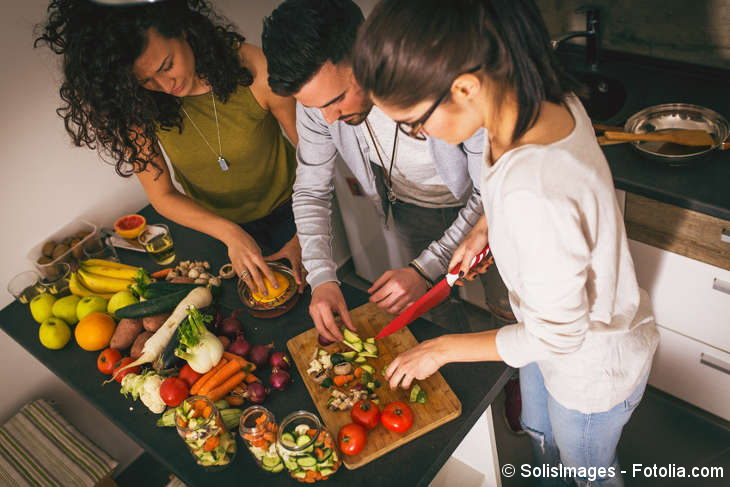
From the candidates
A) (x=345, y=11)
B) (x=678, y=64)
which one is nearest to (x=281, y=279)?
(x=345, y=11)

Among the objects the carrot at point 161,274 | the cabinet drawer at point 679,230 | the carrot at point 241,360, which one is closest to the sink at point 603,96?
the cabinet drawer at point 679,230

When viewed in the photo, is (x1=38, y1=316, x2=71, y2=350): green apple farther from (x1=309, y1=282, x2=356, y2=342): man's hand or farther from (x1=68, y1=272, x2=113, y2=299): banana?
(x1=309, y1=282, x2=356, y2=342): man's hand

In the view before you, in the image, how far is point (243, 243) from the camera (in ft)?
4.98

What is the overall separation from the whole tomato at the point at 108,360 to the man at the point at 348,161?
1.77ft

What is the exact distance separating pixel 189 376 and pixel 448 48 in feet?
3.14

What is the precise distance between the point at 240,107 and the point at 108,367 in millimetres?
826

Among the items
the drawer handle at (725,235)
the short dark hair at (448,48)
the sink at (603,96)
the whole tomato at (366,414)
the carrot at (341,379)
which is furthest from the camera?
the sink at (603,96)

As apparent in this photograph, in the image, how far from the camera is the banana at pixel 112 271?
162 centimetres

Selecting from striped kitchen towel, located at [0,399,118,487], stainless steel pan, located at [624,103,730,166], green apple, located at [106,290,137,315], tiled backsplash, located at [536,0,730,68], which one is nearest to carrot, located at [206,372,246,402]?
green apple, located at [106,290,137,315]

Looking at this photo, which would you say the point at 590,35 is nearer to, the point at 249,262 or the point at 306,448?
the point at 249,262

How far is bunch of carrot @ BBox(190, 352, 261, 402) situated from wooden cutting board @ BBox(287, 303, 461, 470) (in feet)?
0.39

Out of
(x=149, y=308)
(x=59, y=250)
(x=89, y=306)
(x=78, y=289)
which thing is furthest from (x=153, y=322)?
(x=59, y=250)

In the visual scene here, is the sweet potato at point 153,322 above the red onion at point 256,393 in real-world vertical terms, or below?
above

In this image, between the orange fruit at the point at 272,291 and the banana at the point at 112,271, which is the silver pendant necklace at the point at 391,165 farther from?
the banana at the point at 112,271
